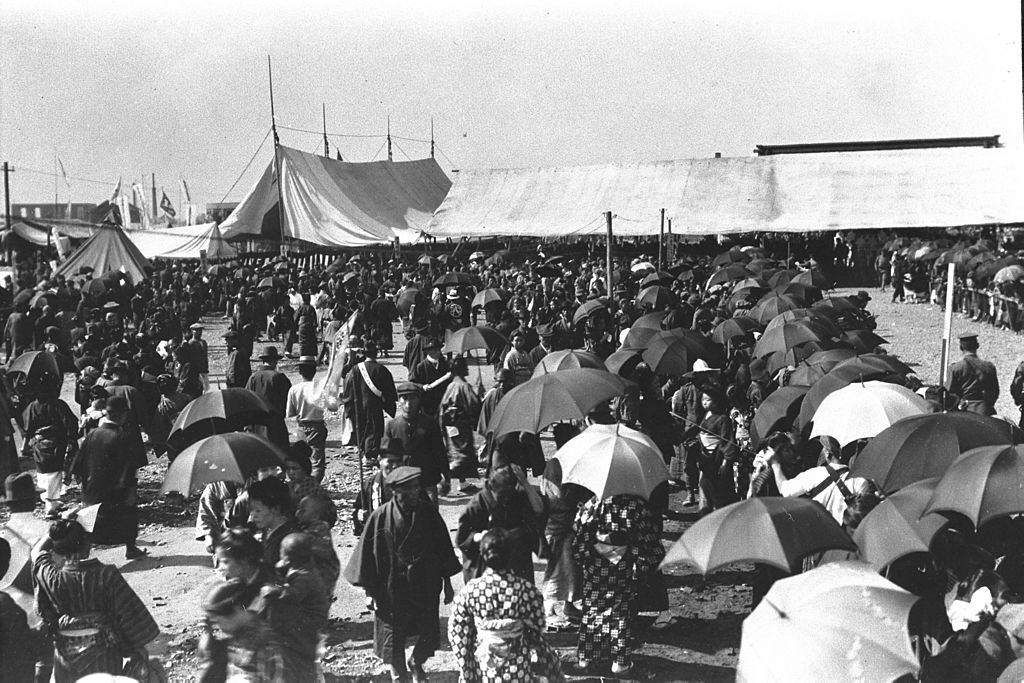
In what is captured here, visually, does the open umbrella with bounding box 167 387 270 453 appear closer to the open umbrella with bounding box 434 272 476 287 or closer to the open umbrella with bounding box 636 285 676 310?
the open umbrella with bounding box 636 285 676 310

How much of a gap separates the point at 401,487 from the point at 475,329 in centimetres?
606

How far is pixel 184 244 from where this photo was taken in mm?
36344

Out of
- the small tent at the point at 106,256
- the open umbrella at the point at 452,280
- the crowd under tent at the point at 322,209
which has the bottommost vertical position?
the open umbrella at the point at 452,280

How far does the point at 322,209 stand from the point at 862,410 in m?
32.8

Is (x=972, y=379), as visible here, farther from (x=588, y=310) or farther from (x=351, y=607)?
(x=351, y=607)

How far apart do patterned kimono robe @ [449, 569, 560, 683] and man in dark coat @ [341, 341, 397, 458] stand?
4.47 m

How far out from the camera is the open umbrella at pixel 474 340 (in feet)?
36.3

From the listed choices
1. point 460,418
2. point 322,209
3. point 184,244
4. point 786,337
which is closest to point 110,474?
point 460,418

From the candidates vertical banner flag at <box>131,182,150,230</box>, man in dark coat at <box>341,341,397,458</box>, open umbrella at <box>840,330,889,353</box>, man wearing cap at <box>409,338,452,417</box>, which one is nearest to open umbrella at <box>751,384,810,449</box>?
open umbrella at <box>840,330,889,353</box>

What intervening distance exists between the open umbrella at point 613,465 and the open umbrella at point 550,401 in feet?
→ 2.98

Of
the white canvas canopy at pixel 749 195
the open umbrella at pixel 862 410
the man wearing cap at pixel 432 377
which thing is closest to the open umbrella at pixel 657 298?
the man wearing cap at pixel 432 377

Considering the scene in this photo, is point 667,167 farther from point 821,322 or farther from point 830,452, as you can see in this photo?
point 830,452

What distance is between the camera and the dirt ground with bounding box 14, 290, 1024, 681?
596 cm

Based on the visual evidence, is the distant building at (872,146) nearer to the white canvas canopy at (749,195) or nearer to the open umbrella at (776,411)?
the white canvas canopy at (749,195)
